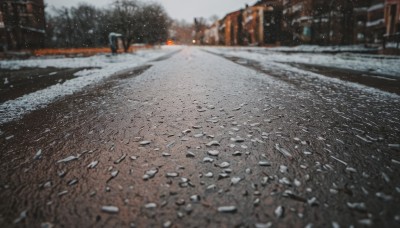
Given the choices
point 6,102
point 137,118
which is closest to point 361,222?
point 137,118

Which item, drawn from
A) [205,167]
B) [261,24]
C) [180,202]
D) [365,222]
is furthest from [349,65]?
[261,24]

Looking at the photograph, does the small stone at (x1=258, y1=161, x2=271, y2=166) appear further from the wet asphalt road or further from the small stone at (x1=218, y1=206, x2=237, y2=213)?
the small stone at (x1=218, y1=206, x2=237, y2=213)

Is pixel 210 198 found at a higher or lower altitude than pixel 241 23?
lower

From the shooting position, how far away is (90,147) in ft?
9.34

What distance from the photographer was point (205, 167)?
7.61 feet

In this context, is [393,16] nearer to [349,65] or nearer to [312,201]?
[349,65]

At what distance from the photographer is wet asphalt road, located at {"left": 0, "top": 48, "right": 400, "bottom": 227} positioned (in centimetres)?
168

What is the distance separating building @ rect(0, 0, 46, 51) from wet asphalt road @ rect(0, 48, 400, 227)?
4335 cm

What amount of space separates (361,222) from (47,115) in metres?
4.61

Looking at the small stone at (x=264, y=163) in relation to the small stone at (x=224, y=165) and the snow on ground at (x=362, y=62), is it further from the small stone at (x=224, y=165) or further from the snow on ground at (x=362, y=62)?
the snow on ground at (x=362, y=62)

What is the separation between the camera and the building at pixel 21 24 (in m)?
39.1

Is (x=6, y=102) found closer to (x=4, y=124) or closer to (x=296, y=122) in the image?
(x=4, y=124)

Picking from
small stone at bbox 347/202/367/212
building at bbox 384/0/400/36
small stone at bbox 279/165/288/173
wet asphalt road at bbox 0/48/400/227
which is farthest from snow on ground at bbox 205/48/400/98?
building at bbox 384/0/400/36

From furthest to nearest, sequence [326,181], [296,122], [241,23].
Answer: [241,23]
[296,122]
[326,181]
